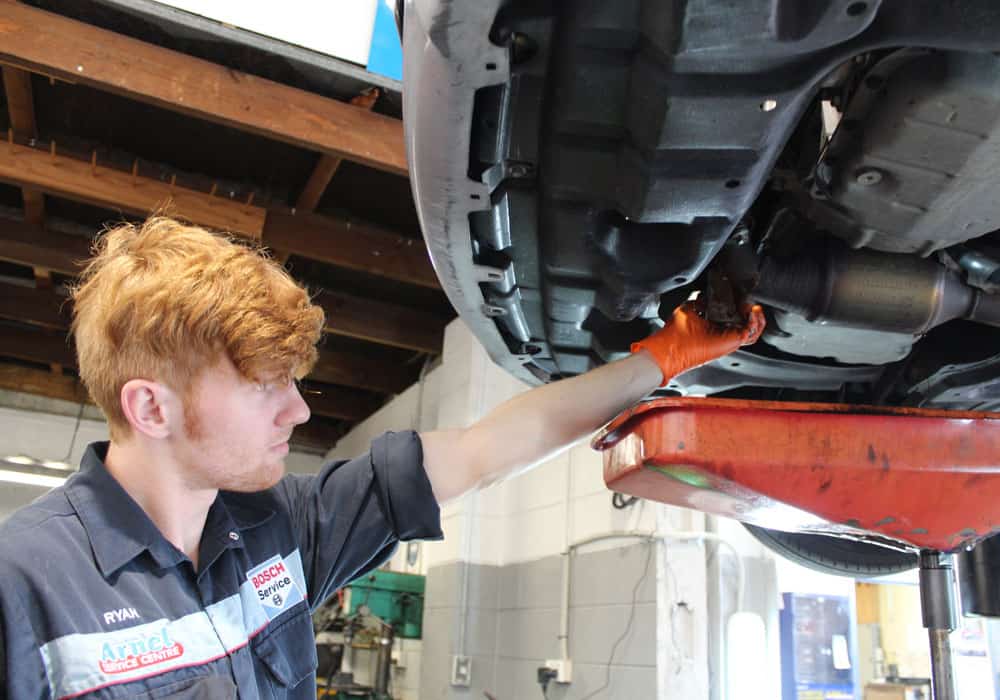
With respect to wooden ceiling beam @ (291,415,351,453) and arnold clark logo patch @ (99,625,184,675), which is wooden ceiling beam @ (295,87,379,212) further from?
wooden ceiling beam @ (291,415,351,453)

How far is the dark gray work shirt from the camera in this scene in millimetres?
788

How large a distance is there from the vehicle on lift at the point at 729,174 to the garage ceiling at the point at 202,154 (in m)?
1.69

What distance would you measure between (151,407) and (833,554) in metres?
1.69

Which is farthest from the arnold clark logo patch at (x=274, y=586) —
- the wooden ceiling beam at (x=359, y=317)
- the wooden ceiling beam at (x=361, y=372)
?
the wooden ceiling beam at (x=361, y=372)

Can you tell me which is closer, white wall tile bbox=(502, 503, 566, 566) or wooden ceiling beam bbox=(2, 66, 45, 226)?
wooden ceiling beam bbox=(2, 66, 45, 226)

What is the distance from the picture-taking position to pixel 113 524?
0.90m

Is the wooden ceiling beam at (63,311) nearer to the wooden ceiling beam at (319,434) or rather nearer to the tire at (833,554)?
the wooden ceiling beam at (319,434)

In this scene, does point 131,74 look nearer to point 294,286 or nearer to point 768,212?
point 294,286

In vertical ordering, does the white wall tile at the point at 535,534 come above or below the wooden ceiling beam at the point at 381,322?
below

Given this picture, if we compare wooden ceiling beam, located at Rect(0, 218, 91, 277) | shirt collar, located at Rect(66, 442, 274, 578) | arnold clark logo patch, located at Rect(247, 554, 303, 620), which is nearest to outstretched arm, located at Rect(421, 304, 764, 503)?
arnold clark logo patch, located at Rect(247, 554, 303, 620)

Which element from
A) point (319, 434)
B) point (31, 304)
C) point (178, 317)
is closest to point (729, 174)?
point (178, 317)

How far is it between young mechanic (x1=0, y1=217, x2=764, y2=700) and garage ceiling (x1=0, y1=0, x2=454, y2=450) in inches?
65.4

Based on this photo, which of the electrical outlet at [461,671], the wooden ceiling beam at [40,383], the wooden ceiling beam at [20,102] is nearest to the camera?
the wooden ceiling beam at [20,102]

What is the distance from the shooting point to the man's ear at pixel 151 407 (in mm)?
939
